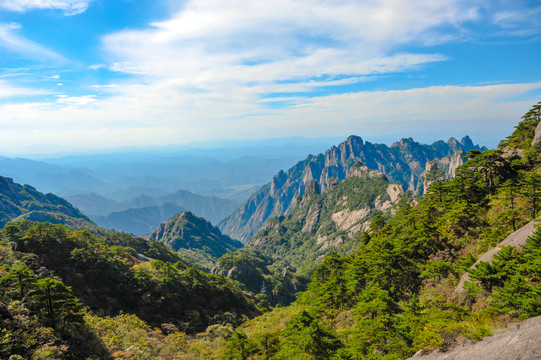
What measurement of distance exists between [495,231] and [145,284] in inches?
2048

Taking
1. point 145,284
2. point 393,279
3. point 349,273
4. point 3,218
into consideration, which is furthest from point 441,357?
point 3,218

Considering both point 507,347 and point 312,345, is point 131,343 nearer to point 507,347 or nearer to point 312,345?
point 312,345

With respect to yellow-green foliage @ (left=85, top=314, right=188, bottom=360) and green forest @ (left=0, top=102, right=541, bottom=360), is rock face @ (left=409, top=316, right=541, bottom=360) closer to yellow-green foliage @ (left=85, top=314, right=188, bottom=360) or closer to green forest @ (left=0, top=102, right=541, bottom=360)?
green forest @ (left=0, top=102, right=541, bottom=360)

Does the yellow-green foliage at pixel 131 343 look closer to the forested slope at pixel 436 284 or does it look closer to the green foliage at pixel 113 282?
the forested slope at pixel 436 284

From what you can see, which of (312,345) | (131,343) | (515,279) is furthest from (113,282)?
(515,279)

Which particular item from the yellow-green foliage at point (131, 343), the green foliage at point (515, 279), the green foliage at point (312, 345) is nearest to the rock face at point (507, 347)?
the green foliage at point (515, 279)

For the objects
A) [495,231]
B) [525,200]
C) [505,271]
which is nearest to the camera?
[505,271]

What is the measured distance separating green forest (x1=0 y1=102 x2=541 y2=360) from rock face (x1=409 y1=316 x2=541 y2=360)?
29.1 inches

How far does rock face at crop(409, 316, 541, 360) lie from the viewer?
→ 10.1 meters

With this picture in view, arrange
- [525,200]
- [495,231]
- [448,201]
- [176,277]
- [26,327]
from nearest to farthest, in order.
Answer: [26,327]
[495,231]
[525,200]
[448,201]
[176,277]

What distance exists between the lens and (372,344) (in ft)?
61.6

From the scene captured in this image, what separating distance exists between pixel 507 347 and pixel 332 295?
2505 centimetres

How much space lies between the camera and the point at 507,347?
10.9 meters

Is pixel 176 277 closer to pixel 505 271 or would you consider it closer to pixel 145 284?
pixel 145 284
